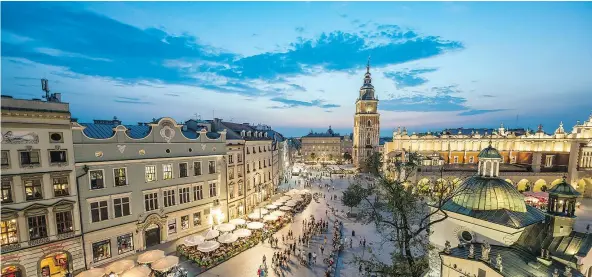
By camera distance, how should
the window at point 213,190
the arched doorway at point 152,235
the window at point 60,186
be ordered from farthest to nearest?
the window at point 213,190 < the arched doorway at point 152,235 < the window at point 60,186

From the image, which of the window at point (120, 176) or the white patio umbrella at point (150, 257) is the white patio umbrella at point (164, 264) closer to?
the white patio umbrella at point (150, 257)

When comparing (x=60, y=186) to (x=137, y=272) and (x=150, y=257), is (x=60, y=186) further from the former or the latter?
(x=137, y=272)

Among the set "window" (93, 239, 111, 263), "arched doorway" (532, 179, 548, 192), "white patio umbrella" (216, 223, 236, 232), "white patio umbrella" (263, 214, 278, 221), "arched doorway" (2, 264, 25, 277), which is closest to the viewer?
"arched doorway" (2, 264, 25, 277)

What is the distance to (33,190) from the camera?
1895 centimetres

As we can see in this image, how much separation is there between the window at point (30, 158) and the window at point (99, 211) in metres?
5.51

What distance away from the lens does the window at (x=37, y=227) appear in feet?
62.1

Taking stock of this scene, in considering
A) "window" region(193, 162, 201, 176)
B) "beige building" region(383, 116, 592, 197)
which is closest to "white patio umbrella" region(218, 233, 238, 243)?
"window" region(193, 162, 201, 176)

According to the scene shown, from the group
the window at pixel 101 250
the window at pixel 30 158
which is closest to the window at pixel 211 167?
the window at pixel 101 250

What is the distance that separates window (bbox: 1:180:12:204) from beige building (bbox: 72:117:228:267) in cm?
404

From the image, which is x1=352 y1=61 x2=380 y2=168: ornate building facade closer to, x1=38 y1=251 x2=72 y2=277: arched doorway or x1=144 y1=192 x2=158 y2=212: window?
x1=144 y1=192 x2=158 y2=212: window

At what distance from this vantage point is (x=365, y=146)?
9844cm

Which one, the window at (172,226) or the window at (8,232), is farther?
the window at (172,226)

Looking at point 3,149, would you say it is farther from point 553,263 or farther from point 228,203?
point 553,263

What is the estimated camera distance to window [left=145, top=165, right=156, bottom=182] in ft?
84.5
